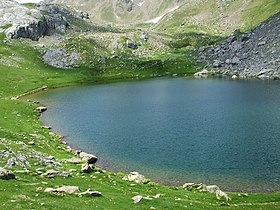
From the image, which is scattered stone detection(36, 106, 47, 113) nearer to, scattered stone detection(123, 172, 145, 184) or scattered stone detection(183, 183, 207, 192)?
scattered stone detection(123, 172, 145, 184)

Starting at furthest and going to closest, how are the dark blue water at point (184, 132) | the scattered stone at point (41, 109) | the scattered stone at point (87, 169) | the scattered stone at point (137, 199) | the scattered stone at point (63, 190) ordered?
the scattered stone at point (41, 109) < the dark blue water at point (184, 132) < the scattered stone at point (87, 169) < the scattered stone at point (137, 199) < the scattered stone at point (63, 190)

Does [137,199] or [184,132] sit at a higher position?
[137,199]

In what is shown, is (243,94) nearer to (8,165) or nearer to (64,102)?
(64,102)

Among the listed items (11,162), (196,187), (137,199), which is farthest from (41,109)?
(137,199)

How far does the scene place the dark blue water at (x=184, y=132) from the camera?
5419 centimetres

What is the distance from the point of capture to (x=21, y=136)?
62.9 m

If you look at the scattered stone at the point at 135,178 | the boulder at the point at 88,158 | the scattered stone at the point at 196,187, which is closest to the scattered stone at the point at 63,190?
the scattered stone at the point at 135,178

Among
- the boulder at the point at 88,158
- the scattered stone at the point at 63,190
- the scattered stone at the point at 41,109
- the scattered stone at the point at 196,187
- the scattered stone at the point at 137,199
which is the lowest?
the boulder at the point at 88,158

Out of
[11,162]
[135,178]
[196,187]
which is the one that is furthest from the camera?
[135,178]

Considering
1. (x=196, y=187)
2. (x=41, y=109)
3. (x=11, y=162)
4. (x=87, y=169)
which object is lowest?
(x=196, y=187)

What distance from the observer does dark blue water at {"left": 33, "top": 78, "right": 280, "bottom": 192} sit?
54.2 m

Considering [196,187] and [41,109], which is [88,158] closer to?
[196,187]

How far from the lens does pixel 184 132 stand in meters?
78.1

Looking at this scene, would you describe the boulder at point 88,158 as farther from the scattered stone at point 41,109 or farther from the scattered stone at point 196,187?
the scattered stone at point 41,109
